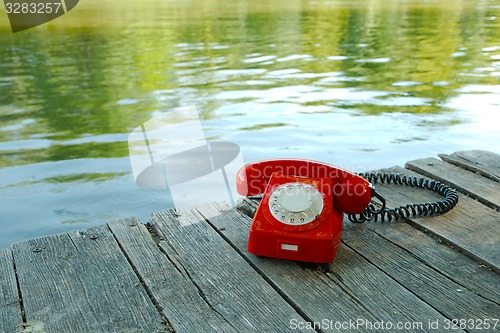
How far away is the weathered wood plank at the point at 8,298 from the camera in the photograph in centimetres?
165

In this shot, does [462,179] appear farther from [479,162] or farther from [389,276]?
[389,276]

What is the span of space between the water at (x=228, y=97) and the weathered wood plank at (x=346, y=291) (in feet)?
7.47

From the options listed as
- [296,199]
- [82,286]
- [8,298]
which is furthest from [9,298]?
[296,199]

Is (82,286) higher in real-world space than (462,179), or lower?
higher

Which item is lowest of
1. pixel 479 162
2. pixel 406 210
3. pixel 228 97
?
pixel 228 97

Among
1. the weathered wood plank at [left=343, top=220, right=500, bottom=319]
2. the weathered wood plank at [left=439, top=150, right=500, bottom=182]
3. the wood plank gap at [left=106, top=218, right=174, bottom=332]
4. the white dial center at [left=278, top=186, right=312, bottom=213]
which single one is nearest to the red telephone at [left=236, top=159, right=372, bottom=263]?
the white dial center at [left=278, top=186, right=312, bottom=213]

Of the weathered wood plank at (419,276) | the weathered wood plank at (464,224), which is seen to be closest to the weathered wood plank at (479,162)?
the weathered wood plank at (464,224)

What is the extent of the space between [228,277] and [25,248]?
78cm

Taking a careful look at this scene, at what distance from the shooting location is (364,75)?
9.03 m

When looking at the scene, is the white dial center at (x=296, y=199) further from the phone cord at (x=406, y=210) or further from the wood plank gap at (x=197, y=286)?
the wood plank gap at (x=197, y=286)

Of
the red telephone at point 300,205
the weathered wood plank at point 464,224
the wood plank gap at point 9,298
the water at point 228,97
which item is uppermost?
the red telephone at point 300,205

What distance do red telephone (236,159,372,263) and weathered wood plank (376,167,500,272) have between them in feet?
1.11

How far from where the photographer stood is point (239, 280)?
6.10ft

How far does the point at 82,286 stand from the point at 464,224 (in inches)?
55.6
